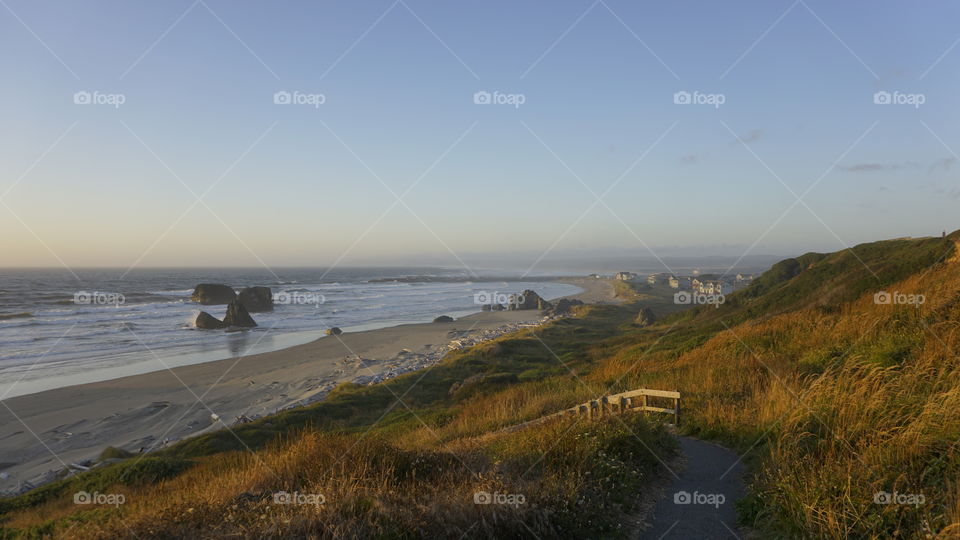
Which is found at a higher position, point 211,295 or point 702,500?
point 702,500

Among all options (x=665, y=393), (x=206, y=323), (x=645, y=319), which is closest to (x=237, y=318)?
(x=206, y=323)

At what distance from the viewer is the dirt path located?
241 inches

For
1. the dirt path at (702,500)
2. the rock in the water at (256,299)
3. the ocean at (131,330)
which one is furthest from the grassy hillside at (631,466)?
the rock in the water at (256,299)

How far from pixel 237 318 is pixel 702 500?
54.7 metres

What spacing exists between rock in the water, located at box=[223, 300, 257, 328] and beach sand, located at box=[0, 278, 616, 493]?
47.9ft

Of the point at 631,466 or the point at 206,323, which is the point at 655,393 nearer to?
the point at 631,466

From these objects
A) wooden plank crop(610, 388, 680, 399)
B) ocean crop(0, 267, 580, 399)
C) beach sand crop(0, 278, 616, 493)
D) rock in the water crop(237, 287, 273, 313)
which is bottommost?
beach sand crop(0, 278, 616, 493)

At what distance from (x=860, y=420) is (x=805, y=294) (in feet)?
81.1

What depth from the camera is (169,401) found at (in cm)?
2562

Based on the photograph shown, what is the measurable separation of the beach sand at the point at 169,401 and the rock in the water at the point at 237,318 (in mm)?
14588

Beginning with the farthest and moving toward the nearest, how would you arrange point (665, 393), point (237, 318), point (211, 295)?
1. point (211, 295)
2. point (237, 318)
3. point (665, 393)

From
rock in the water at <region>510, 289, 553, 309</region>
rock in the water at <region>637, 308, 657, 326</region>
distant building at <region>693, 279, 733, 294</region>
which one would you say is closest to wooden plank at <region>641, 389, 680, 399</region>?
rock in the water at <region>637, 308, 657, 326</region>

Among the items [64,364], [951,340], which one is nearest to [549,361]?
[951,340]

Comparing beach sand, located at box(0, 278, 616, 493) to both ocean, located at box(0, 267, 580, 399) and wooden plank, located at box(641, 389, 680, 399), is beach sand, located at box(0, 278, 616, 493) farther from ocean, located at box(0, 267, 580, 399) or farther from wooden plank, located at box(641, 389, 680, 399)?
wooden plank, located at box(641, 389, 680, 399)
